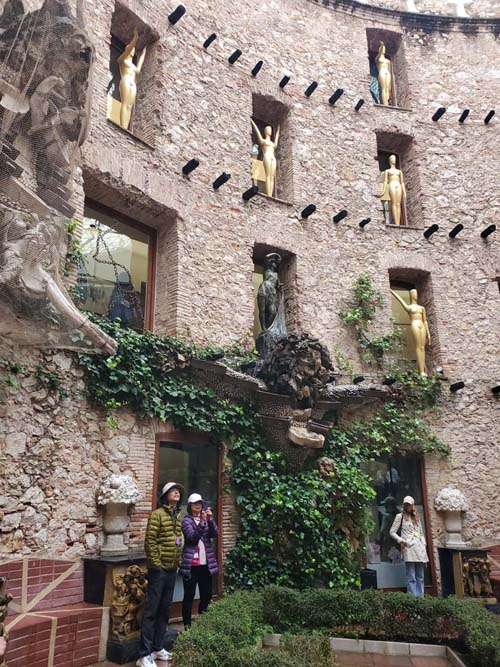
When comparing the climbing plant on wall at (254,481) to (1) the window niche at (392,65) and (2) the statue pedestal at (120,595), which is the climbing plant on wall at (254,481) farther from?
(1) the window niche at (392,65)

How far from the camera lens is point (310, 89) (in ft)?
36.2

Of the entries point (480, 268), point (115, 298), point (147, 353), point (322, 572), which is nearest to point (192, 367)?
point (147, 353)

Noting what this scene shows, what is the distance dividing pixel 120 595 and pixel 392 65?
1225 centimetres

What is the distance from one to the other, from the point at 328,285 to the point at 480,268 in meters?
3.29

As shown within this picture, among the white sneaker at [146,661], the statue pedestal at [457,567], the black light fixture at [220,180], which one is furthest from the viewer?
the black light fixture at [220,180]

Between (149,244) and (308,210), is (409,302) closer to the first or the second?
(308,210)

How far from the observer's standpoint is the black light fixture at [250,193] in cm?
923


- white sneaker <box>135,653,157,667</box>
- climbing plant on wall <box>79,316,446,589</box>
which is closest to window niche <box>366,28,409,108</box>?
climbing plant on wall <box>79,316,446,589</box>

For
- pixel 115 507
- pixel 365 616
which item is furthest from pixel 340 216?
pixel 365 616

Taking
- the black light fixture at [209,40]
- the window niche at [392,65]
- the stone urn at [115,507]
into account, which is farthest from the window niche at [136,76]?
the window niche at [392,65]

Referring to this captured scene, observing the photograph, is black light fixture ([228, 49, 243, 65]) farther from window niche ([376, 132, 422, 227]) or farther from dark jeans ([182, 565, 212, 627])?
dark jeans ([182, 565, 212, 627])

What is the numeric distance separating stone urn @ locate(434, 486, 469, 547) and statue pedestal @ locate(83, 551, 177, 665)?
16.6 ft

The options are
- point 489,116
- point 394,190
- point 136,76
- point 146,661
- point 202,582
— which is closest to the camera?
point 146,661

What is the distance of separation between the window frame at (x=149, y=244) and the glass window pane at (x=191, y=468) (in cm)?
185
